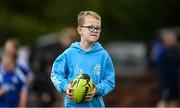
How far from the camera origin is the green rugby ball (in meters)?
10.6

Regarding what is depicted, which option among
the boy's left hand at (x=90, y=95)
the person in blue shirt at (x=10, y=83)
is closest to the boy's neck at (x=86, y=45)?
the boy's left hand at (x=90, y=95)

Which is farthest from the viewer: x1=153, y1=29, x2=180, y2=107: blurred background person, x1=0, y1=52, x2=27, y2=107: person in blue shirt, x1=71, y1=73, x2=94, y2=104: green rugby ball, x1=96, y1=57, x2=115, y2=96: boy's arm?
x1=153, y1=29, x2=180, y2=107: blurred background person

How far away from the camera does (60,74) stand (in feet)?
36.0

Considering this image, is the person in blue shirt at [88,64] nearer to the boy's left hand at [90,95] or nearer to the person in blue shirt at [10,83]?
the boy's left hand at [90,95]

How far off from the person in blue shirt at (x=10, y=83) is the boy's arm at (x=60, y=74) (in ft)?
14.6

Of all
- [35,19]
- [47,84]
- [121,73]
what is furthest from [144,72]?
[47,84]

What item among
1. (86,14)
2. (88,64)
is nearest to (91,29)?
(86,14)

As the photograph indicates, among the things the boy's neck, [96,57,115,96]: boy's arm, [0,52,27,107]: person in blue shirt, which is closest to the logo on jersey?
[96,57,115,96]: boy's arm

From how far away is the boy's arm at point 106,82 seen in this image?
10812 mm

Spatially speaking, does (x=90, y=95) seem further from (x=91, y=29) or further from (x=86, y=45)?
(x=91, y=29)

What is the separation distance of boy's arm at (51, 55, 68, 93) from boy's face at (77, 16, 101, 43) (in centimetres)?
37

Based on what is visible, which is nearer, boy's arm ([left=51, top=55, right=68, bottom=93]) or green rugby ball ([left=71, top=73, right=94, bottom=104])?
green rugby ball ([left=71, top=73, right=94, bottom=104])

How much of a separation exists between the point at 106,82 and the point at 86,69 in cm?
27

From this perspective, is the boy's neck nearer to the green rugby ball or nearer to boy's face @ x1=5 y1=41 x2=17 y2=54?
the green rugby ball
